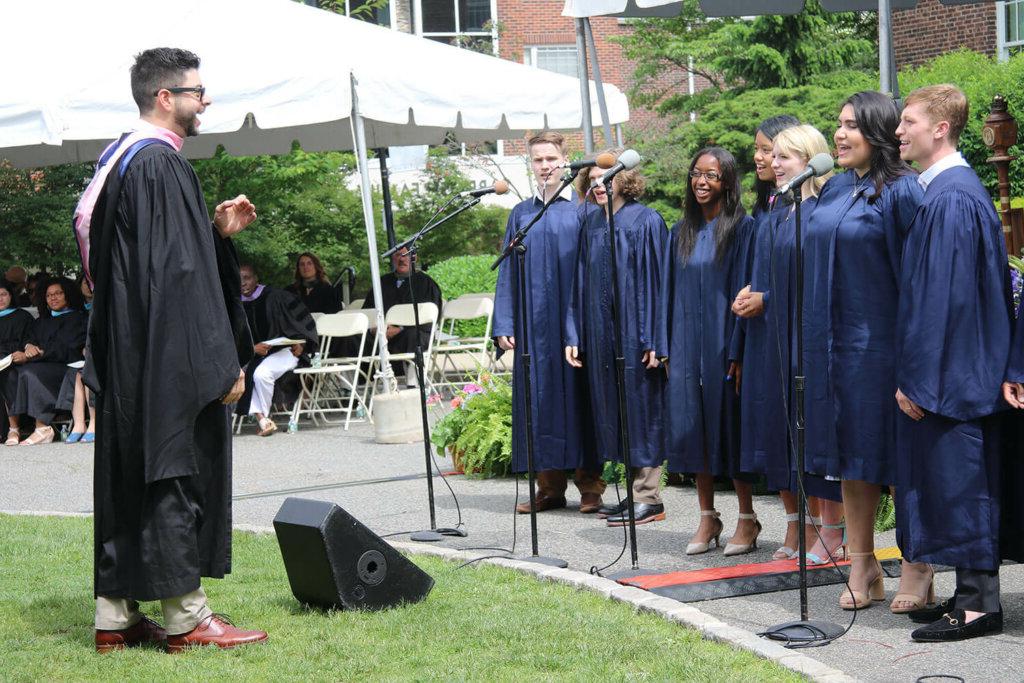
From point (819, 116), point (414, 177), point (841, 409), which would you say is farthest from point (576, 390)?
point (414, 177)

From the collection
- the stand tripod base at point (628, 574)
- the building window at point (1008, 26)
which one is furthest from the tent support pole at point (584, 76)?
the building window at point (1008, 26)

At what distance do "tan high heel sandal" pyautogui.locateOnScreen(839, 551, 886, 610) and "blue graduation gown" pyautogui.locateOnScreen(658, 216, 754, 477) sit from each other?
122cm

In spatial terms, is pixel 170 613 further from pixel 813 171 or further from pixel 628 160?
pixel 813 171

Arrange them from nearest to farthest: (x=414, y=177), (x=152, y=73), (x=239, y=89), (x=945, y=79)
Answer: (x=152, y=73), (x=239, y=89), (x=945, y=79), (x=414, y=177)

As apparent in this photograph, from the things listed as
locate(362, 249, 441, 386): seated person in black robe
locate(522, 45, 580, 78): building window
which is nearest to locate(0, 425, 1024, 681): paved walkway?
locate(362, 249, 441, 386): seated person in black robe

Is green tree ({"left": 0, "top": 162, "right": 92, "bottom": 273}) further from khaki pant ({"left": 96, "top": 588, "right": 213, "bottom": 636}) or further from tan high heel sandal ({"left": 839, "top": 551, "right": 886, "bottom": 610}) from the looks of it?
tan high heel sandal ({"left": 839, "top": 551, "right": 886, "bottom": 610})

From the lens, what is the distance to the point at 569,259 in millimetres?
8141

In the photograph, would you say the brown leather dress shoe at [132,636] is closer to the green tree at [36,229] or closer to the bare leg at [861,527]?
the bare leg at [861,527]

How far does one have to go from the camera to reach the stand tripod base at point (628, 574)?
6.29 metres

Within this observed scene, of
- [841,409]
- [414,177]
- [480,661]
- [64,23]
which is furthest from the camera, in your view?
[414,177]

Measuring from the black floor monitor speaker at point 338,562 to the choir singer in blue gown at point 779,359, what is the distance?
5.83ft

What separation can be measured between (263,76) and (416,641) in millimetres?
8069

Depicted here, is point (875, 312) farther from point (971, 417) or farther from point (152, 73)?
point (152, 73)

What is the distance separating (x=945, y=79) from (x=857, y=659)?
56.2ft
